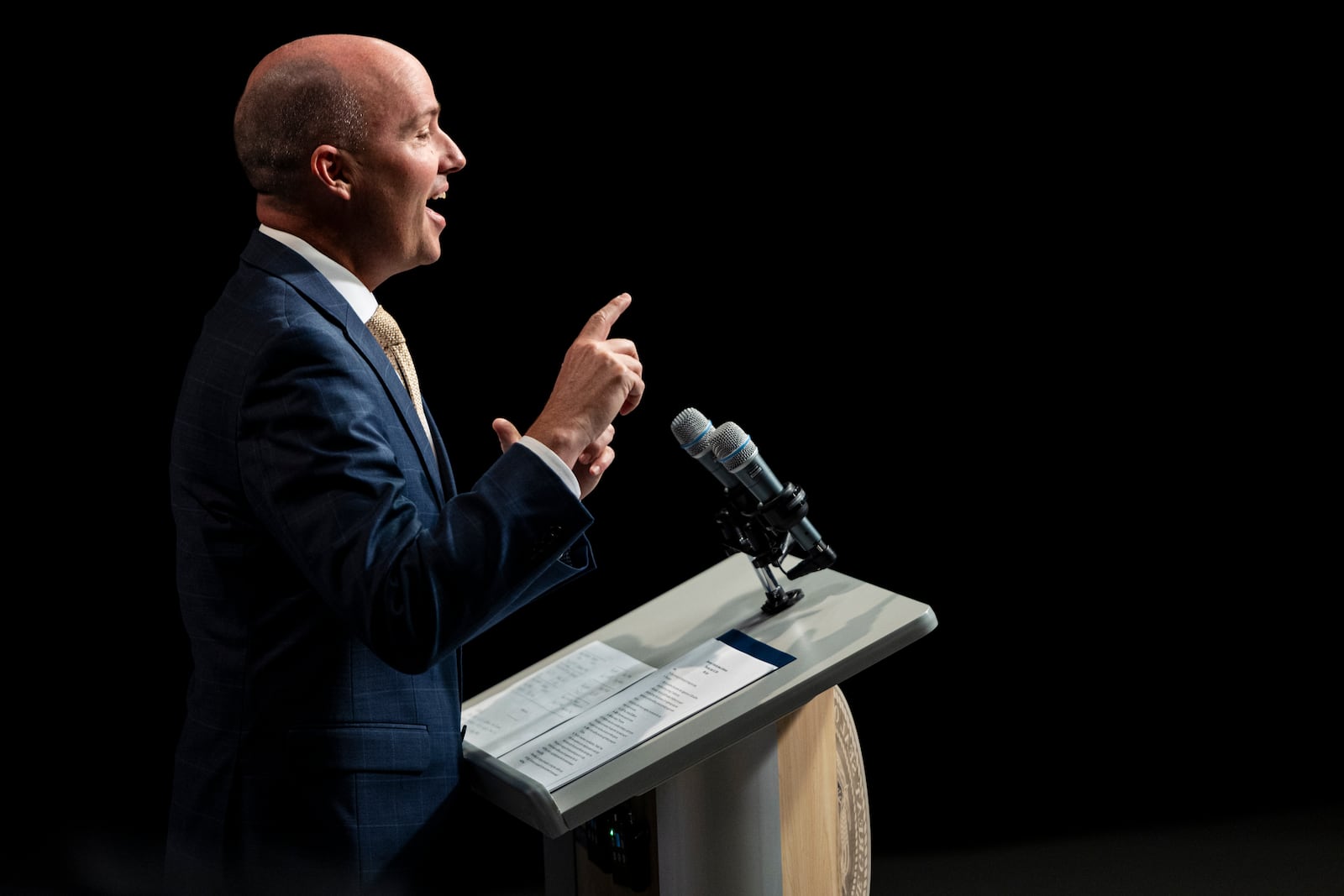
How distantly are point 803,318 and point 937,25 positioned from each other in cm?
86

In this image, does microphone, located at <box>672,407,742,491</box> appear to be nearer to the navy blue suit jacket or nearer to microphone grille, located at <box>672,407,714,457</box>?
microphone grille, located at <box>672,407,714,457</box>

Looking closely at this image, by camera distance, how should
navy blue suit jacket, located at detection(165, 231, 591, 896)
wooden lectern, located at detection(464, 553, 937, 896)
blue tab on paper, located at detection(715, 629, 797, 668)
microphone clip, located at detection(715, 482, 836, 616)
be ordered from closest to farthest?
navy blue suit jacket, located at detection(165, 231, 591, 896)
wooden lectern, located at detection(464, 553, 937, 896)
blue tab on paper, located at detection(715, 629, 797, 668)
microphone clip, located at detection(715, 482, 836, 616)

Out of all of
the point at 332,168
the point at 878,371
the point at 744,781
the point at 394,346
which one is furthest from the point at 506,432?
the point at 878,371

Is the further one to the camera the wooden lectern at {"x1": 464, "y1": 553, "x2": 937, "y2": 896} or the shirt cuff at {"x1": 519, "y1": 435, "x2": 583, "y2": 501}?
the wooden lectern at {"x1": 464, "y1": 553, "x2": 937, "y2": 896}

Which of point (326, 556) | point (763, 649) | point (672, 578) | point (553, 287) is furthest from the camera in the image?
point (672, 578)

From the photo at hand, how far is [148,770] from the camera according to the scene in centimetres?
370

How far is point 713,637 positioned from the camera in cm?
229

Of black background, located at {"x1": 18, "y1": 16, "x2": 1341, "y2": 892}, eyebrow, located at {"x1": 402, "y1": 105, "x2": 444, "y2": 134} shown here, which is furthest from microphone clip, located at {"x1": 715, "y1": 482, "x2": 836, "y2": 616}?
black background, located at {"x1": 18, "y1": 16, "x2": 1341, "y2": 892}

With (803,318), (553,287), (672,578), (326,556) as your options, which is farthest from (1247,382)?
(326,556)

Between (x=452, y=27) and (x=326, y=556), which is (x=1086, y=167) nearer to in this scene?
(x=452, y=27)

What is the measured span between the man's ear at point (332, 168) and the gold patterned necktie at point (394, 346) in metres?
0.18

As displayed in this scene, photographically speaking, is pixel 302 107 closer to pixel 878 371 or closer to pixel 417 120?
pixel 417 120

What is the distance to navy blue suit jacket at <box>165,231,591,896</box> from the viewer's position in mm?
1658

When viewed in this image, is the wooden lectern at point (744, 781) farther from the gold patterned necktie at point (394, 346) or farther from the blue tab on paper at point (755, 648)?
the gold patterned necktie at point (394, 346)
